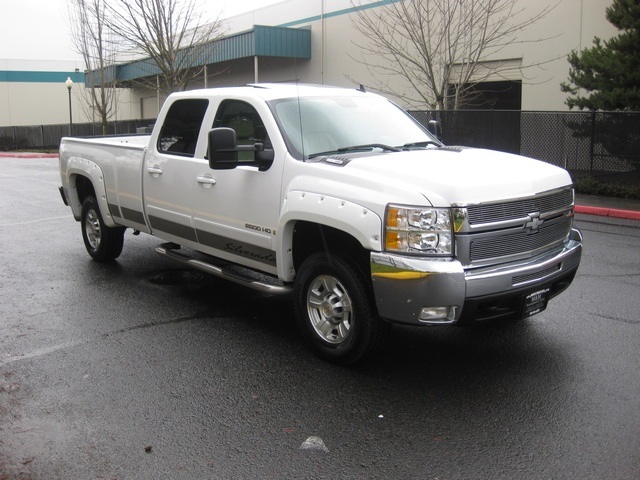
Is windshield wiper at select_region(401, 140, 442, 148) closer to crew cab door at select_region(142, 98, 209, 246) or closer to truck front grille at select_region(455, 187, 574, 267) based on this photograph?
truck front grille at select_region(455, 187, 574, 267)

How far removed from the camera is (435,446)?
395 cm

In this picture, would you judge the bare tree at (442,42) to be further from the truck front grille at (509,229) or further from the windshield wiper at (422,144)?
the truck front grille at (509,229)

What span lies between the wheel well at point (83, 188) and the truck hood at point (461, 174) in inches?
182

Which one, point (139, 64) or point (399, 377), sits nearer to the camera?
point (399, 377)

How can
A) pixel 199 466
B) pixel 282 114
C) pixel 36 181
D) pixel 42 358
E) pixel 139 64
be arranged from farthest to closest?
1. pixel 139 64
2. pixel 36 181
3. pixel 282 114
4. pixel 42 358
5. pixel 199 466

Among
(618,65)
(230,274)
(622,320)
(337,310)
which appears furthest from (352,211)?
Result: (618,65)

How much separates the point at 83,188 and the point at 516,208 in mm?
5973

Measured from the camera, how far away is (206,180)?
20.6 feet

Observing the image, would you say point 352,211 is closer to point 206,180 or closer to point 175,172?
point 206,180

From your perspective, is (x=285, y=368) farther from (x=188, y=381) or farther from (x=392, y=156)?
(x=392, y=156)

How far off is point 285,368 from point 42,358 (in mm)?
1963

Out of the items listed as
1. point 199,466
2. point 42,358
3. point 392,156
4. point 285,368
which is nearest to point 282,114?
point 392,156

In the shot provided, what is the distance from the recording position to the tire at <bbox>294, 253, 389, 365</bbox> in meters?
4.88

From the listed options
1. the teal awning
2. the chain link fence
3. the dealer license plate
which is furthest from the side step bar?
the teal awning
